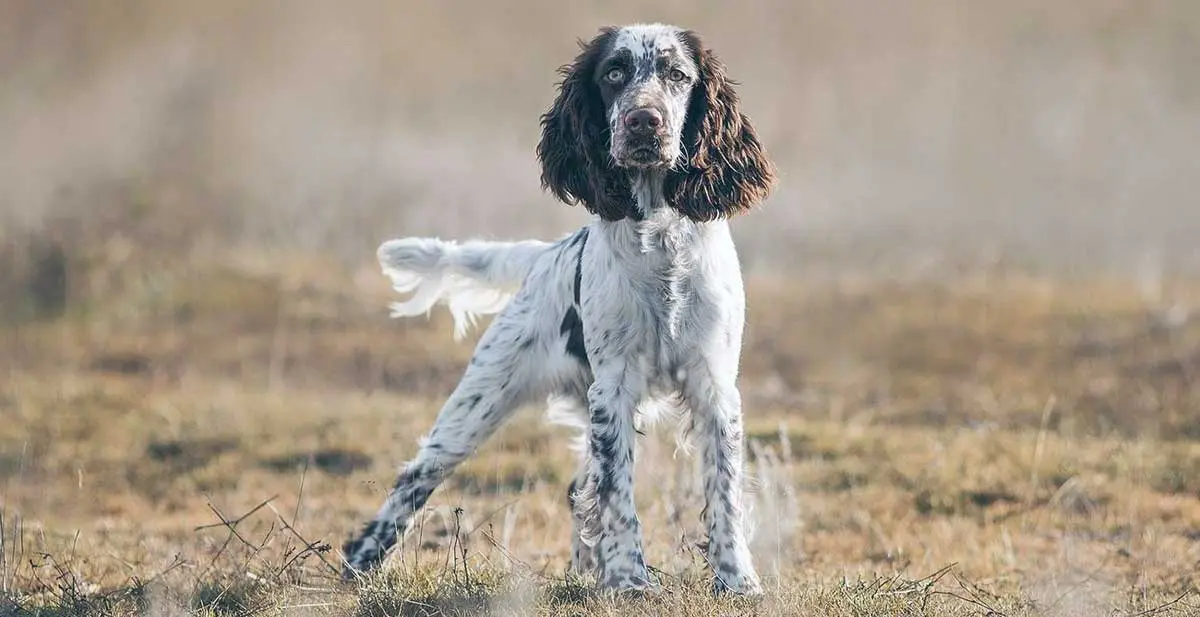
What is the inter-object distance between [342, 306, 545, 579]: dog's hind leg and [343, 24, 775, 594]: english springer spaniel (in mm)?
319

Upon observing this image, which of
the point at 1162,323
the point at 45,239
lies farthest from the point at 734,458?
the point at 45,239

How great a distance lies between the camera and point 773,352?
15.8 metres

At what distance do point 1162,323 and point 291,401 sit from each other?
8.24 meters

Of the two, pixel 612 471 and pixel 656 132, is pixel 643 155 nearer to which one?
pixel 656 132

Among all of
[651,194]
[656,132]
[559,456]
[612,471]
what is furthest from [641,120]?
[559,456]

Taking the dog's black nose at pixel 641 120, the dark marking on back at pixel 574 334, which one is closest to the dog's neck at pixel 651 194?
the dog's black nose at pixel 641 120

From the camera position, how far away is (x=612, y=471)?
239 inches

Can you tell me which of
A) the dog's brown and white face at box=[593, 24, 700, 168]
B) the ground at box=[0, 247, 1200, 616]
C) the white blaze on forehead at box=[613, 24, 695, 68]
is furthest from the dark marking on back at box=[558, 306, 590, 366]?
the white blaze on forehead at box=[613, 24, 695, 68]

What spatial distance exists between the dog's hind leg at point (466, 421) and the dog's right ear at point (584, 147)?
74cm

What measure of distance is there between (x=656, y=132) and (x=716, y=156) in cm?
46

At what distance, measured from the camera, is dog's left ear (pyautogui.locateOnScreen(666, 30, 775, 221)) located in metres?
6.13

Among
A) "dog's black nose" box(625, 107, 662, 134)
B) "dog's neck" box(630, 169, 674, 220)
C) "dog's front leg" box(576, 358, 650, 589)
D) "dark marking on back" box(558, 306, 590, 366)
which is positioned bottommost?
"dog's front leg" box(576, 358, 650, 589)

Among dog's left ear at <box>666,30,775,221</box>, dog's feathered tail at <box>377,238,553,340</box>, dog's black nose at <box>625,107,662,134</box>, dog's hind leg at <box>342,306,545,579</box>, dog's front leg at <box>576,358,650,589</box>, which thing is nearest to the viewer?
dog's black nose at <box>625,107,662,134</box>

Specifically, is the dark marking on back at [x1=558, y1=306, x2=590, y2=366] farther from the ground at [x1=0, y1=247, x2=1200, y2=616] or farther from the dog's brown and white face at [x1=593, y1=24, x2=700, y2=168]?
the dog's brown and white face at [x1=593, y1=24, x2=700, y2=168]
